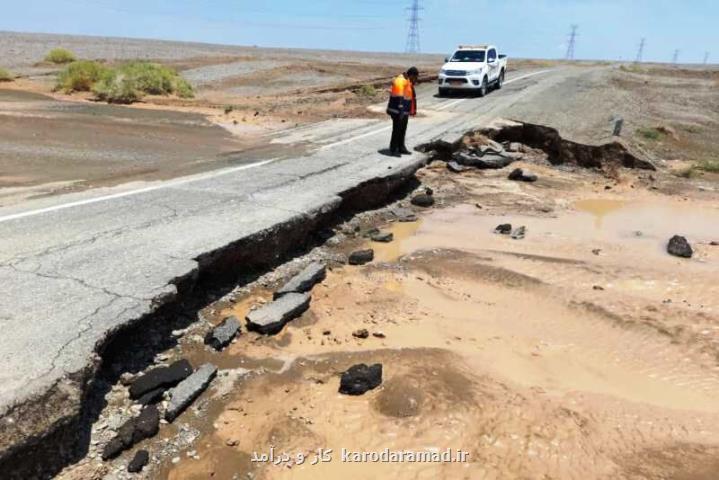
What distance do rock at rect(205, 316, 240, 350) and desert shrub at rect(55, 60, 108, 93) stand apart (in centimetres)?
1864

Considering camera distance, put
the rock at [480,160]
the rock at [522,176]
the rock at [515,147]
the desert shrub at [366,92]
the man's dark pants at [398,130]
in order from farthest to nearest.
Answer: the desert shrub at [366,92], the rock at [515,147], the rock at [480,160], the rock at [522,176], the man's dark pants at [398,130]


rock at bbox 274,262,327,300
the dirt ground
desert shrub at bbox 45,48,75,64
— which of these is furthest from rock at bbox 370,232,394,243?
desert shrub at bbox 45,48,75,64

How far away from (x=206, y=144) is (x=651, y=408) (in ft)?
34.6

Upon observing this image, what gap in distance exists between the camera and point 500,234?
877cm

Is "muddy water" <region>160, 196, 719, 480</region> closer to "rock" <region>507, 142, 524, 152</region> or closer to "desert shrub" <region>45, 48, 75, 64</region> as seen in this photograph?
"rock" <region>507, 142, 524, 152</region>

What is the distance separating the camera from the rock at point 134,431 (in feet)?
11.7

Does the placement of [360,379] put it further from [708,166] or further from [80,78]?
[80,78]

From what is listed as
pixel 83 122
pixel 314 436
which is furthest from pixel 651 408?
pixel 83 122

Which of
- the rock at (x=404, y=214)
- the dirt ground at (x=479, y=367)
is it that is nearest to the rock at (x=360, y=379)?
the dirt ground at (x=479, y=367)

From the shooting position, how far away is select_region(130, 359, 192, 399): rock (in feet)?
13.5

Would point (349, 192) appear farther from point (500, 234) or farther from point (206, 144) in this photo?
point (206, 144)

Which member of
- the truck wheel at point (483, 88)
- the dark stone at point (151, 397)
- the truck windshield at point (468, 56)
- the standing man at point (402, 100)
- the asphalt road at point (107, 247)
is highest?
the truck windshield at point (468, 56)

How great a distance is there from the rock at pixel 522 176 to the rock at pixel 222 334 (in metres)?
8.60

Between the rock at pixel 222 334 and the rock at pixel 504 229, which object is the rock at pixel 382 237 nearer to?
the rock at pixel 504 229
